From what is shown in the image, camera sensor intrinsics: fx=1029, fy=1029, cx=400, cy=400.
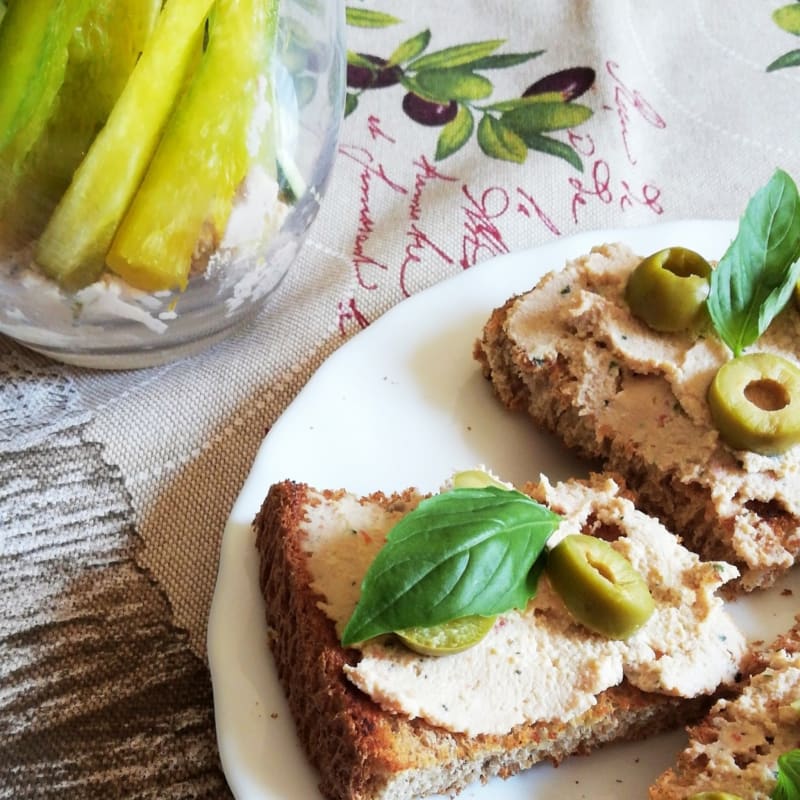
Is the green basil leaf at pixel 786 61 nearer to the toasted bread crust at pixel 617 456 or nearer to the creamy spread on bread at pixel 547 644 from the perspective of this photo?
the toasted bread crust at pixel 617 456

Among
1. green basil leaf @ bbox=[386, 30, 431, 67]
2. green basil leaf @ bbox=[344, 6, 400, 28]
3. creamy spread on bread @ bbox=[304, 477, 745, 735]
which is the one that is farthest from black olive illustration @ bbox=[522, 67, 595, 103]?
creamy spread on bread @ bbox=[304, 477, 745, 735]

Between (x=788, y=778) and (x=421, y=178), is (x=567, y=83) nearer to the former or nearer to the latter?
(x=421, y=178)

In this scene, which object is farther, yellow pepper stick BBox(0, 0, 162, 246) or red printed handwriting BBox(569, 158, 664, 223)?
red printed handwriting BBox(569, 158, 664, 223)

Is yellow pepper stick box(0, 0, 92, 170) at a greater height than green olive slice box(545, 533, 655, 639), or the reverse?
yellow pepper stick box(0, 0, 92, 170)

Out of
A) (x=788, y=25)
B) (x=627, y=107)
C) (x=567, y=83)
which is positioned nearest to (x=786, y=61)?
(x=788, y=25)

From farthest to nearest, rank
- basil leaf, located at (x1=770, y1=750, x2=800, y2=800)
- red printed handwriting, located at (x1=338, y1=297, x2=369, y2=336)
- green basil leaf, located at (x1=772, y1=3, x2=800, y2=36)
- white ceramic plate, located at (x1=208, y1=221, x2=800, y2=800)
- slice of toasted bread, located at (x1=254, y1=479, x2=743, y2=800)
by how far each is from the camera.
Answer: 1. green basil leaf, located at (x1=772, y1=3, x2=800, y2=36)
2. red printed handwriting, located at (x1=338, y1=297, x2=369, y2=336)
3. white ceramic plate, located at (x1=208, y1=221, x2=800, y2=800)
4. slice of toasted bread, located at (x1=254, y1=479, x2=743, y2=800)
5. basil leaf, located at (x1=770, y1=750, x2=800, y2=800)

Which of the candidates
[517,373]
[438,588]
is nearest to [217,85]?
[517,373]

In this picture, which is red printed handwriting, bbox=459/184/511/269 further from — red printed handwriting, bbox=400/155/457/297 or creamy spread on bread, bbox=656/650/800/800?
creamy spread on bread, bbox=656/650/800/800

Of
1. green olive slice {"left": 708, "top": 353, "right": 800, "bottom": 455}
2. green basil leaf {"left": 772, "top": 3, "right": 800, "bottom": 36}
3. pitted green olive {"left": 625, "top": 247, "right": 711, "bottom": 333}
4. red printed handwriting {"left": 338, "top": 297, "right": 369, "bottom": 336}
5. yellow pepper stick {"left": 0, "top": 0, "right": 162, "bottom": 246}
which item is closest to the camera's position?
yellow pepper stick {"left": 0, "top": 0, "right": 162, "bottom": 246}

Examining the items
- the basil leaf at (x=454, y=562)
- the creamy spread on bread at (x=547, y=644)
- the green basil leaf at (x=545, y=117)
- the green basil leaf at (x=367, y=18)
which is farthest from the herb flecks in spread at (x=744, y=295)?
the green basil leaf at (x=367, y=18)
